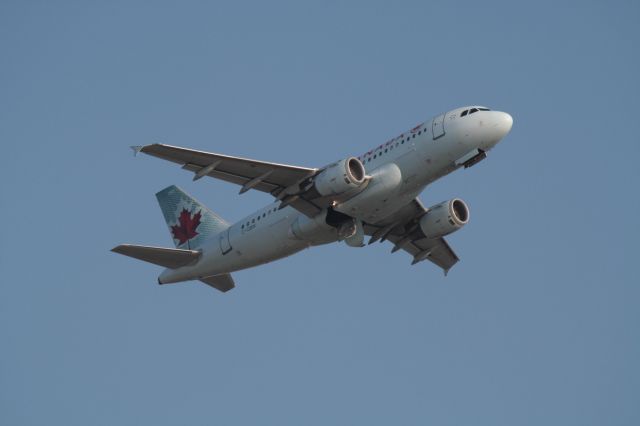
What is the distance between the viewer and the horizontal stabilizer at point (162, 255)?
164ft

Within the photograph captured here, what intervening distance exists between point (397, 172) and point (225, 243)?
1042 cm

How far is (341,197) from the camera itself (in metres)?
46.6

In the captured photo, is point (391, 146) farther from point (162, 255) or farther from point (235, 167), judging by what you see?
point (162, 255)

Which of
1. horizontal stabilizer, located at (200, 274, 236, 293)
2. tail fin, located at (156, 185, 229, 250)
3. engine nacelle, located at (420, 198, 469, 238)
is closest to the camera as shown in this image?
engine nacelle, located at (420, 198, 469, 238)

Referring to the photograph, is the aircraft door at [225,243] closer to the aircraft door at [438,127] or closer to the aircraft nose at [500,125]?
the aircraft door at [438,127]

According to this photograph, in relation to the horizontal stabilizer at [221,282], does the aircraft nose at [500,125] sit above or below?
above

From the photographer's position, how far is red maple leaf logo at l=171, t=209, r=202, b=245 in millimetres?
55781

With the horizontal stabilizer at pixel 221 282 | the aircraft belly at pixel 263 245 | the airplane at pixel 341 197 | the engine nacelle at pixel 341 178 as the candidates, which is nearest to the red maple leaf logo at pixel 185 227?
the airplane at pixel 341 197

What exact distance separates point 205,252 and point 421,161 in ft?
42.1

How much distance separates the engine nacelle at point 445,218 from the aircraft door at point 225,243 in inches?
380

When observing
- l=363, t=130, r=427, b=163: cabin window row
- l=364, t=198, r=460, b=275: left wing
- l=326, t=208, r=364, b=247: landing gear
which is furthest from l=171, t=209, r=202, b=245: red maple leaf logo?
l=363, t=130, r=427, b=163: cabin window row

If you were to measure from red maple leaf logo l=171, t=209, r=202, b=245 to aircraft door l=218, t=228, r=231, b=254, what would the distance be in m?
3.66

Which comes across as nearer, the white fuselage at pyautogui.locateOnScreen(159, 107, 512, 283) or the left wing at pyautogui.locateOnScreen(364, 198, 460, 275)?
the white fuselage at pyautogui.locateOnScreen(159, 107, 512, 283)

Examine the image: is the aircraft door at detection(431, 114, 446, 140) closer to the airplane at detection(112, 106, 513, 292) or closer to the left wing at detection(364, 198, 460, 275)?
the airplane at detection(112, 106, 513, 292)
